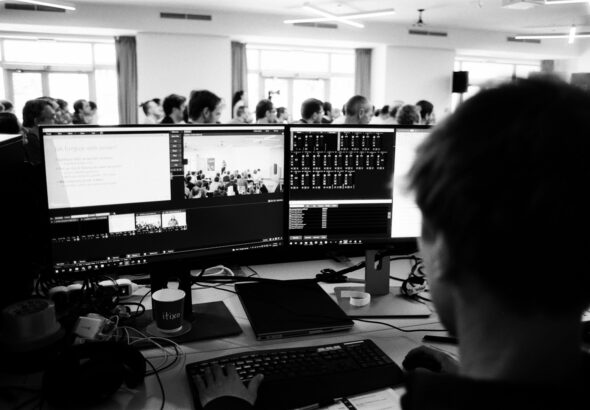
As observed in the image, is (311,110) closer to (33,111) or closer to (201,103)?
(201,103)

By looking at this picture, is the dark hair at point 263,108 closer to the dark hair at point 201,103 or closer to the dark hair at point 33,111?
the dark hair at point 201,103

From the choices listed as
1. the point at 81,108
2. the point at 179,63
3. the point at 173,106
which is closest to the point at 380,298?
the point at 173,106

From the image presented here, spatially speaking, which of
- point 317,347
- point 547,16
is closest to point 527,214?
point 317,347

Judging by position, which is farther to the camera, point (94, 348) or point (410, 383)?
point (94, 348)

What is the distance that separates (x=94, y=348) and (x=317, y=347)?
51 cm

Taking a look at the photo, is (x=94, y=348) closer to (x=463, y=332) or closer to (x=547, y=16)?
(x=463, y=332)

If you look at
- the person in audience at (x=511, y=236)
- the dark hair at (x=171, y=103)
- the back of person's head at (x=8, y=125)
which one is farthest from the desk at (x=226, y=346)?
the dark hair at (x=171, y=103)

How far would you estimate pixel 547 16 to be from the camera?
863 centimetres

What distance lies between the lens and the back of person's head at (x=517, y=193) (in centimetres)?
49

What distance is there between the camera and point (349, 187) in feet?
4.95

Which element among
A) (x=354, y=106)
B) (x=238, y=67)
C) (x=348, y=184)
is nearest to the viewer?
(x=348, y=184)

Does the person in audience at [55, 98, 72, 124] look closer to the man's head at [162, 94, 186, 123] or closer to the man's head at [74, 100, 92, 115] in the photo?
the man's head at [74, 100, 92, 115]

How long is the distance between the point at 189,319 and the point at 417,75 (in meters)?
9.59

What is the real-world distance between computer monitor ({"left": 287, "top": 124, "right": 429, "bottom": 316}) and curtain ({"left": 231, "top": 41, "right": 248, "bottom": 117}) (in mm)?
8134
